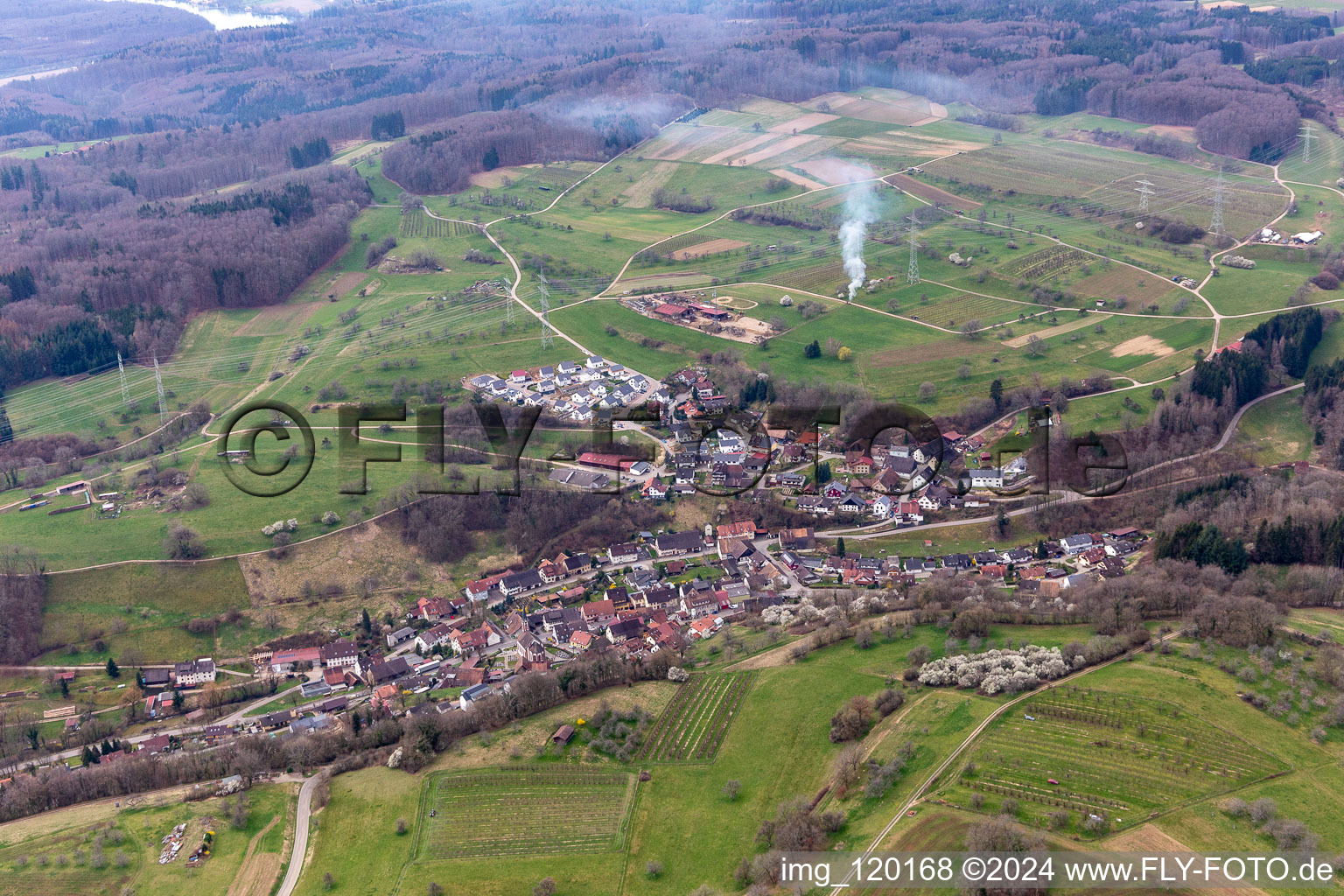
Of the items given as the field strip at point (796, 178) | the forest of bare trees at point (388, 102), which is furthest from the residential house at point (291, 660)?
the field strip at point (796, 178)

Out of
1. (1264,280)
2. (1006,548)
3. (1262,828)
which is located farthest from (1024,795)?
(1264,280)

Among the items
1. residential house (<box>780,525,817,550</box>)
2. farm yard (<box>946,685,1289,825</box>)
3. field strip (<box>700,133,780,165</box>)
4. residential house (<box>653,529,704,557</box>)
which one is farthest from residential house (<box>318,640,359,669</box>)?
field strip (<box>700,133,780,165</box>)

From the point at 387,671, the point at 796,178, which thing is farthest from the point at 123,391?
the point at 796,178

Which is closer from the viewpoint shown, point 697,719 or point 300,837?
point 300,837

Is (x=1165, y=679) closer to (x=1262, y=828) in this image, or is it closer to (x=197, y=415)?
(x=1262, y=828)

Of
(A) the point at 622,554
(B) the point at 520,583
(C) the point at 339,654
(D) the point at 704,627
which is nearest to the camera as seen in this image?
(C) the point at 339,654

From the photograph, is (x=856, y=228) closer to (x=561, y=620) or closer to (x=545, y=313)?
(x=545, y=313)
